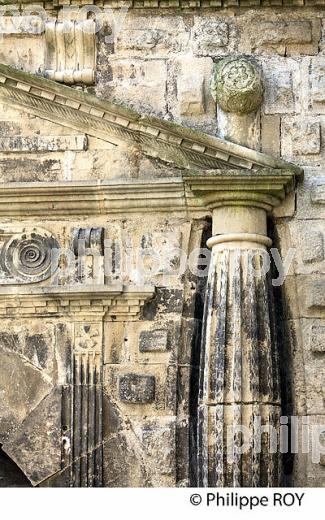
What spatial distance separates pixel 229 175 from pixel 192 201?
42cm

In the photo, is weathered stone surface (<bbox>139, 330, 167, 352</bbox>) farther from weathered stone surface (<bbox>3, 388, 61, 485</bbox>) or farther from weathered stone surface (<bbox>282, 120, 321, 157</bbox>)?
weathered stone surface (<bbox>282, 120, 321, 157</bbox>)

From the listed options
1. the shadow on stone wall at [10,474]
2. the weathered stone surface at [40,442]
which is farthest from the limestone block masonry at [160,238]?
the shadow on stone wall at [10,474]

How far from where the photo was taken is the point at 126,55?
12875 millimetres

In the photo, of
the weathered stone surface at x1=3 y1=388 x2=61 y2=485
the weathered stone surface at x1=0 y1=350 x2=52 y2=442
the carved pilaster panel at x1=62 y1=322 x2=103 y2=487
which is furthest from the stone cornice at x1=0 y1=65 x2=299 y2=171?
the weathered stone surface at x1=3 y1=388 x2=61 y2=485

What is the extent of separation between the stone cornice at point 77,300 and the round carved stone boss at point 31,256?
0.45ft

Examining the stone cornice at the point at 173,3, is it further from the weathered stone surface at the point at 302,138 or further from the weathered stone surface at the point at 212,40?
the weathered stone surface at the point at 302,138

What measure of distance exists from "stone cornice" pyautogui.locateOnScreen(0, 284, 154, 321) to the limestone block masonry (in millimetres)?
13

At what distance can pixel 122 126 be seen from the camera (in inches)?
493

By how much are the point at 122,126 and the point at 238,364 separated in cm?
204

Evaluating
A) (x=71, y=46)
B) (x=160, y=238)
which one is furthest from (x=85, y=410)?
(x=71, y=46)

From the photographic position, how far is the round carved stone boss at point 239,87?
41.0 feet

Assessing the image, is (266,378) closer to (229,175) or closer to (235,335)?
(235,335)

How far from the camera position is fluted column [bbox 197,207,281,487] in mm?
11852
